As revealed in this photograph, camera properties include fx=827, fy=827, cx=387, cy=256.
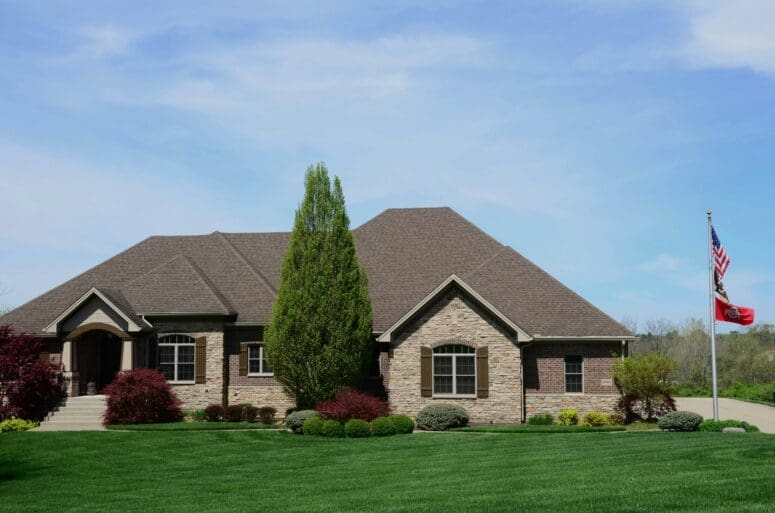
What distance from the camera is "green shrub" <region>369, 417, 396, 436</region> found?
1097 inches

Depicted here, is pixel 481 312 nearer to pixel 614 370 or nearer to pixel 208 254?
pixel 614 370

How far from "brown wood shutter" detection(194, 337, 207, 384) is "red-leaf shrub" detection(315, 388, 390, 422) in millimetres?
6143

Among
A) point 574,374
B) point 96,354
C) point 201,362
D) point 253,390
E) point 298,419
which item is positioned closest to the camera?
point 298,419

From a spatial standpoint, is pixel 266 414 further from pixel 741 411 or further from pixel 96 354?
pixel 741 411

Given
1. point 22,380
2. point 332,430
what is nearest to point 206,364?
point 22,380

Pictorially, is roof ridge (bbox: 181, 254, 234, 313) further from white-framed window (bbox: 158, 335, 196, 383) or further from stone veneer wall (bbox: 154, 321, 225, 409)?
white-framed window (bbox: 158, 335, 196, 383)

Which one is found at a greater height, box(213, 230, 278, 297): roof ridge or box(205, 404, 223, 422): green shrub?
box(213, 230, 278, 297): roof ridge

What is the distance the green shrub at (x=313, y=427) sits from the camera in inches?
1093

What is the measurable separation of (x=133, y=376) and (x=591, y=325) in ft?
58.0

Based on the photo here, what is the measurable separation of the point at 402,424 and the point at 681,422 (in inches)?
368

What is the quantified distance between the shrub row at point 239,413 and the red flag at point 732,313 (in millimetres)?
16826

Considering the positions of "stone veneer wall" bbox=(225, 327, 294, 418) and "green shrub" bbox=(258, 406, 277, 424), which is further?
"stone veneer wall" bbox=(225, 327, 294, 418)

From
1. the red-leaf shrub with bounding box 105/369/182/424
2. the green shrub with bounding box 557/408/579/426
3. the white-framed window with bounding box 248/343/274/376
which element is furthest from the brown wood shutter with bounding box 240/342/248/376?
the green shrub with bounding box 557/408/579/426

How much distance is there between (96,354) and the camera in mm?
35219
